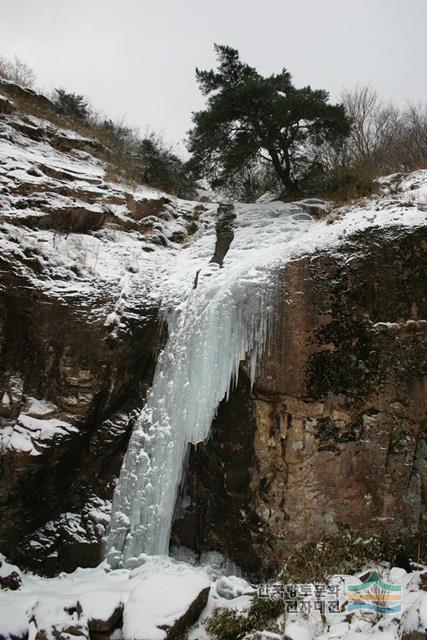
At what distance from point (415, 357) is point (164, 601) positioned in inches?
176

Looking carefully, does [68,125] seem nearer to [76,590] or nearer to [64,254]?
[64,254]

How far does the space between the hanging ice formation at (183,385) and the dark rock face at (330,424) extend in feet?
0.95

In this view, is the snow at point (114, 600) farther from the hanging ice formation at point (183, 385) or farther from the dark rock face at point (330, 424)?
the dark rock face at point (330, 424)

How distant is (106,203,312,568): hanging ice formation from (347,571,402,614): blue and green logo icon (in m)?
2.65

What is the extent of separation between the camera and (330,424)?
6.82 metres

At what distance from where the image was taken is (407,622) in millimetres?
4023

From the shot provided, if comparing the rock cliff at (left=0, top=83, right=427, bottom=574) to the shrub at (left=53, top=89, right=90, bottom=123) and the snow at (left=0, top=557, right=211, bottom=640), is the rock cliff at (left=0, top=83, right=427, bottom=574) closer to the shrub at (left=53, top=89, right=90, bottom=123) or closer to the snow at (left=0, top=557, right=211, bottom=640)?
the snow at (left=0, top=557, right=211, bottom=640)

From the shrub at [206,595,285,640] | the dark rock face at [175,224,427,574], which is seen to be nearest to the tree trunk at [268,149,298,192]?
the dark rock face at [175,224,427,574]

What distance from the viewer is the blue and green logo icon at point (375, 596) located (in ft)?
16.0

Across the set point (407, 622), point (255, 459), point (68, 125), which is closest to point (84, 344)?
point (255, 459)

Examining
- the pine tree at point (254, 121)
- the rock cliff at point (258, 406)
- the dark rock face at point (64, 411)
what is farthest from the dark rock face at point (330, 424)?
the pine tree at point (254, 121)

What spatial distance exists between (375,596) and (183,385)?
12.1 feet

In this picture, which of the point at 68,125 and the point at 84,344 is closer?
the point at 84,344

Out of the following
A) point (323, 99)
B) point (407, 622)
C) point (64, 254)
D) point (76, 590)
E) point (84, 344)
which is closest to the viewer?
point (407, 622)
